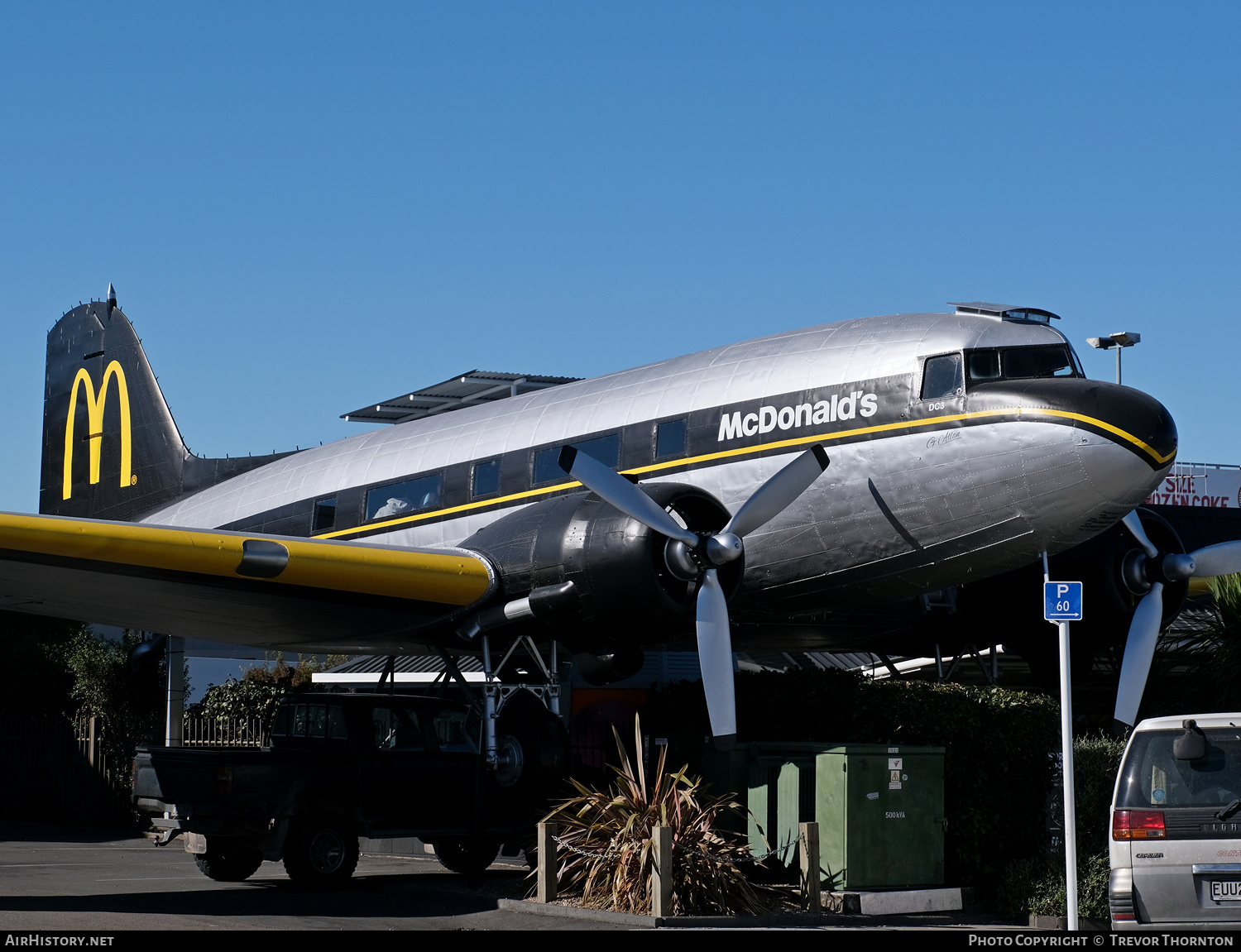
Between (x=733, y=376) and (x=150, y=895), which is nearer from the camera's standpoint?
(x=150, y=895)

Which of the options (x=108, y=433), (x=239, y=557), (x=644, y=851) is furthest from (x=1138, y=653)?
(x=108, y=433)

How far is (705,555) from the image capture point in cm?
1290

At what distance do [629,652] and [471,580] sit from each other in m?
1.80

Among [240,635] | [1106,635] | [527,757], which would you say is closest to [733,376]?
[527,757]

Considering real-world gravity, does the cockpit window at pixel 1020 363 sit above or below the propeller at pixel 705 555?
above

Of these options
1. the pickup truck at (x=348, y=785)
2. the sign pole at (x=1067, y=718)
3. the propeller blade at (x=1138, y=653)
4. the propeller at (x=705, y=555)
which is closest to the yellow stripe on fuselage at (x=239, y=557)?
the pickup truck at (x=348, y=785)

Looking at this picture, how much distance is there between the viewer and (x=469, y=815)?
1398 cm

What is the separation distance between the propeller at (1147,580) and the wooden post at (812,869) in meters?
4.84

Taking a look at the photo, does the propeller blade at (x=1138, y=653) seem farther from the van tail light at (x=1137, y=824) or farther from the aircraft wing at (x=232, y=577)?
the aircraft wing at (x=232, y=577)

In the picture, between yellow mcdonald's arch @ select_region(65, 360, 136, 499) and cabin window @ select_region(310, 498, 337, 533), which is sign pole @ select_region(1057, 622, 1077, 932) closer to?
cabin window @ select_region(310, 498, 337, 533)

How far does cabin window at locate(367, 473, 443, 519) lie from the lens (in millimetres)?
17266

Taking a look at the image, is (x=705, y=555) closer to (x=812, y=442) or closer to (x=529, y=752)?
(x=812, y=442)

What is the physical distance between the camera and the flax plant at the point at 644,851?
37.6ft

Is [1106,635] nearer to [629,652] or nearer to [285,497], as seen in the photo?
[629,652]
